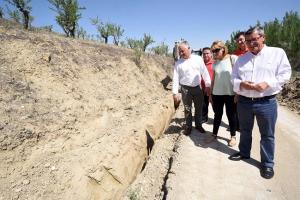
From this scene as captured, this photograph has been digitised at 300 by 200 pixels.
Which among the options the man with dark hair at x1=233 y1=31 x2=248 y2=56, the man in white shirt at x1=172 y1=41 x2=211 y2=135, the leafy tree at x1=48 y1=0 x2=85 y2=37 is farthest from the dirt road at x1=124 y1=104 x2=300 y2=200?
the leafy tree at x1=48 y1=0 x2=85 y2=37

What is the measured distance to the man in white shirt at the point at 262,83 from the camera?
3406 millimetres

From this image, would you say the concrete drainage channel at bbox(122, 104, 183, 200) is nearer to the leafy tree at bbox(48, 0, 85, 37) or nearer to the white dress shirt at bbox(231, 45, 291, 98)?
the white dress shirt at bbox(231, 45, 291, 98)

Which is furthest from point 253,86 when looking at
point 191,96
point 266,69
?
point 191,96

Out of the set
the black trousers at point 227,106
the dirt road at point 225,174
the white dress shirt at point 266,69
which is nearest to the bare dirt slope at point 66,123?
the dirt road at point 225,174

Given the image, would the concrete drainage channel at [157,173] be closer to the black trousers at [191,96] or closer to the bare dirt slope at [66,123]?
the bare dirt slope at [66,123]

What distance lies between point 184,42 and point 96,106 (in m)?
2.60

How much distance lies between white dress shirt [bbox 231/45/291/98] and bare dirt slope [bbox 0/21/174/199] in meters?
2.48

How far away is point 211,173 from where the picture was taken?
12.7 feet

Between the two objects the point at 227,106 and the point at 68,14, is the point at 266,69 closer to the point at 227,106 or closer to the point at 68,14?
the point at 227,106

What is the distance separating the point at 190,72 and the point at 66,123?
2.53 metres

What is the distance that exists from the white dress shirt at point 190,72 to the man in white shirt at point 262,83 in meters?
1.16

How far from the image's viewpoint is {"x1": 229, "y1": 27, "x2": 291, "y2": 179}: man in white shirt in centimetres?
341

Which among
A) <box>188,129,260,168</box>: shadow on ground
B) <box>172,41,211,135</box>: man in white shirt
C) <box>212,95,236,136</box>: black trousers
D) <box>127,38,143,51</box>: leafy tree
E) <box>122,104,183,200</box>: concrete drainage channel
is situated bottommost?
<box>122,104,183,200</box>: concrete drainage channel

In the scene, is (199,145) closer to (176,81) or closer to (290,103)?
(176,81)
